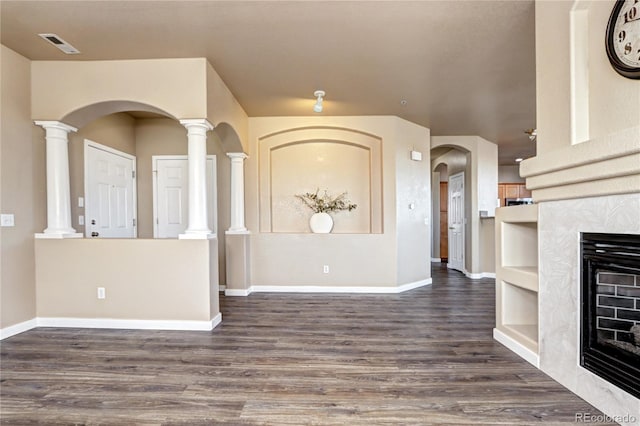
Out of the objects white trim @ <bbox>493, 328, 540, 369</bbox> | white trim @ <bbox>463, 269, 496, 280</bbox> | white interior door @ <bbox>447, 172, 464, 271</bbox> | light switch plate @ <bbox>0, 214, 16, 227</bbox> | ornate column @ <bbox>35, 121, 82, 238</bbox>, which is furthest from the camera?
white interior door @ <bbox>447, 172, 464, 271</bbox>

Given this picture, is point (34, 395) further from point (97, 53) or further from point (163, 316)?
point (97, 53)

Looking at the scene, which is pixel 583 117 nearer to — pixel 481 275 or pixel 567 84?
pixel 567 84

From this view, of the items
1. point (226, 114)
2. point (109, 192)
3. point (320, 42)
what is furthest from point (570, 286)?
point (109, 192)

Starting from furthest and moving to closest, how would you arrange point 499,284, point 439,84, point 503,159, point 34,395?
point 503,159 < point 439,84 < point 499,284 < point 34,395

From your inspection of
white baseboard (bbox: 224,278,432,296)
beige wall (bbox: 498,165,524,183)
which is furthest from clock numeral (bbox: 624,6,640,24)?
beige wall (bbox: 498,165,524,183)

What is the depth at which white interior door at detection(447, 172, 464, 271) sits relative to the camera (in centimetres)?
697

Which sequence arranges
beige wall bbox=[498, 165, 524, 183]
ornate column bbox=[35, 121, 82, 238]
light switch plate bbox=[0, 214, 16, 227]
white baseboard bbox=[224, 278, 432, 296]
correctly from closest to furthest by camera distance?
light switch plate bbox=[0, 214, 16, 227] → ornate column bbox=[35, 121, 82, 238] → white baseboard bbox=[224, 278, 432, 296] → beige wall bbox=[498, 165, 524, 183]

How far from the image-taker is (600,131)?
2.03m

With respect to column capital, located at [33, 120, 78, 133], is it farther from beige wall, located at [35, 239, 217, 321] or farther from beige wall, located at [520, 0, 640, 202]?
beige wall, located at [520, 0, 640, 202]

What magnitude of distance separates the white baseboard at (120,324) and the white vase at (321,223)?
206 centimetres

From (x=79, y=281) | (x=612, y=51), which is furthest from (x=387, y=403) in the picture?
(x=79, y=281)

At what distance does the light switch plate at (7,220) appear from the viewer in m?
3.07

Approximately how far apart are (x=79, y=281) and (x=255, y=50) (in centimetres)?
296

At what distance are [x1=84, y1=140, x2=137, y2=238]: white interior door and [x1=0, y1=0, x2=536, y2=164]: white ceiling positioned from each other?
1386 millimetres
